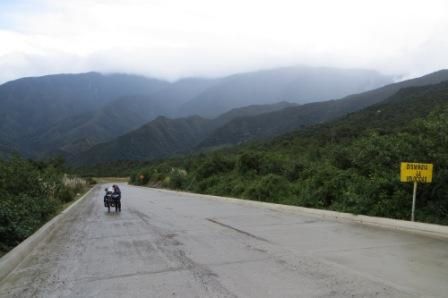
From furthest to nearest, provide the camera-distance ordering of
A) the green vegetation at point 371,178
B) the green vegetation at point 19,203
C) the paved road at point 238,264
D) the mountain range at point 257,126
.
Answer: the mountain range at point 257,126 < the green vegetation at point 371,178 < the green vegetation at point 19,203 < the paved road at point 238,264

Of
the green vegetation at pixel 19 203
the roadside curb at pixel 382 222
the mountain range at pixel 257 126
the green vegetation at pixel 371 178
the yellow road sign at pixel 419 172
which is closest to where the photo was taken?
the roadside curb at pixel 382 222

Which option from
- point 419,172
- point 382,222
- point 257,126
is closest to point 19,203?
point 382,222

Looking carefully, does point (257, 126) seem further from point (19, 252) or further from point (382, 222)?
point (19, 252)

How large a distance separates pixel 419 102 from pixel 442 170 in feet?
171

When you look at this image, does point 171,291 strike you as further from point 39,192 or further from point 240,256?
point 39,192

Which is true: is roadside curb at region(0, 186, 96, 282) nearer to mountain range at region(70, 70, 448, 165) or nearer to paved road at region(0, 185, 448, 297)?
paved road at region(0, 185, 448, 297)

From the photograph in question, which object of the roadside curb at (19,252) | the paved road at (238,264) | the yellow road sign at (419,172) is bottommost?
the roadside curb at (19,252)

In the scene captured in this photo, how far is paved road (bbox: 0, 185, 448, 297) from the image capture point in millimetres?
7289

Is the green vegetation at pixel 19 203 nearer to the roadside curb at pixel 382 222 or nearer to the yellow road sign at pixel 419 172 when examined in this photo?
the roadside curb at pixel 382 222

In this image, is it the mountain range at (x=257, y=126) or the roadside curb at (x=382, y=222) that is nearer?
the roadside curb at (x=382, y=222)

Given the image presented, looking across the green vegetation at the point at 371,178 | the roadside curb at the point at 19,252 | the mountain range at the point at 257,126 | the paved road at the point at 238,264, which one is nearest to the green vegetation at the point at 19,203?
the roadside curb at the point at 19,252

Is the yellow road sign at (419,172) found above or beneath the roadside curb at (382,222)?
above

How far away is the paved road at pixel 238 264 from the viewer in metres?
7.29

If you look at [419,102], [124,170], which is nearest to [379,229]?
[419,102]
